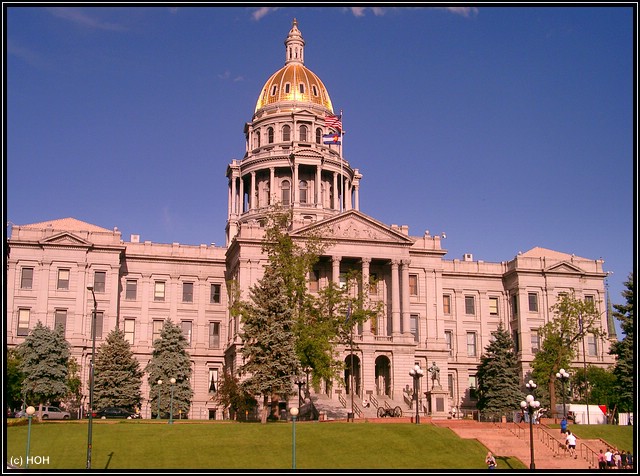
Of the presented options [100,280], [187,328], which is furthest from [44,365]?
[187,328]

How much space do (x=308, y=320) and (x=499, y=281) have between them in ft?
105

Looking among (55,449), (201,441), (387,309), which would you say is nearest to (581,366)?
(387,309)

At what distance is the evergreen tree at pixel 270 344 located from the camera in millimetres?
59625

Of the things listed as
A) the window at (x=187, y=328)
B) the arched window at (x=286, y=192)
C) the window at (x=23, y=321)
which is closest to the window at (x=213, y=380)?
the window at (x=187, y=328)

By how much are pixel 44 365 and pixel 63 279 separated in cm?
1270

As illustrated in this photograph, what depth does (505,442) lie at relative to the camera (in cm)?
5144

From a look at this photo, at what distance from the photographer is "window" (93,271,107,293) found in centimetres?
8175

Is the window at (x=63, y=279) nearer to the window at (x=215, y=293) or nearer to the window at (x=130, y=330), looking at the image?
the window at (x=130, y=330)

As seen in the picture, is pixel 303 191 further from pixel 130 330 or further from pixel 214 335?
pixel 130 330

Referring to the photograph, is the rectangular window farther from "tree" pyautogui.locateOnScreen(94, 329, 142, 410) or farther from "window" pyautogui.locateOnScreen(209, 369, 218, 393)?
"tree" pyautogui.locateOnScreen(94, 329, 142, 410)

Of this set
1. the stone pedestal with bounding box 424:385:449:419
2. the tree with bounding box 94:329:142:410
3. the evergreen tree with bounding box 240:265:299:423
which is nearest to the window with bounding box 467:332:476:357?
the stone pedestal with bounding box 424:385:449:419

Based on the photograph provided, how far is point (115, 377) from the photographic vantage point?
2825 inches

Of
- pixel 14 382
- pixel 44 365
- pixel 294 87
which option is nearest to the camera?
pixel 14 382

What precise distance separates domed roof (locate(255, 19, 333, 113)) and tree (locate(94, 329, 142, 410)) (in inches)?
1603
